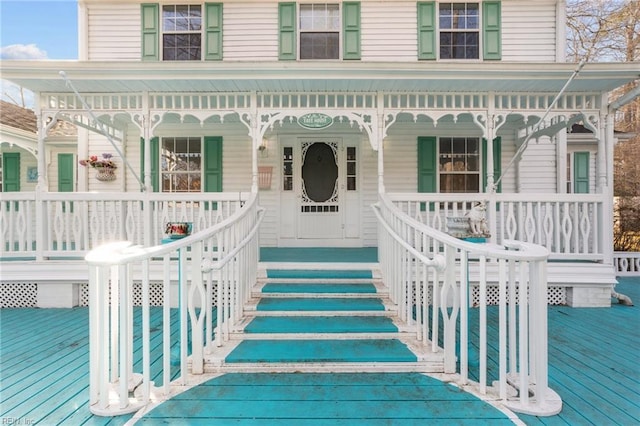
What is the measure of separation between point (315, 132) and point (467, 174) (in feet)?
10.5

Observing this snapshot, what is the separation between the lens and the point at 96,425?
2189mm

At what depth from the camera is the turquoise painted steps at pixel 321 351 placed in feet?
9.48

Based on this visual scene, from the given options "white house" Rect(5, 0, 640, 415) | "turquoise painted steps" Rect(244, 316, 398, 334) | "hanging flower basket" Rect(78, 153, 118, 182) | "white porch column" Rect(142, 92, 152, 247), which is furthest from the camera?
"hanging flower basket" Rect(78, 153, 118, 182)

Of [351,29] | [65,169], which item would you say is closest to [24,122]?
[65,169]

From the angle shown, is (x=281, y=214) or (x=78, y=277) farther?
(x=281, y=214)

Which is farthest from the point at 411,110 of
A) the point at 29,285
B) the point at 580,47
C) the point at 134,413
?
the point at 580,47

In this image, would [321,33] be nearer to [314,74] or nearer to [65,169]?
[314,74]

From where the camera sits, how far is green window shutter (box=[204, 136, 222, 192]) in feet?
→ 23.3

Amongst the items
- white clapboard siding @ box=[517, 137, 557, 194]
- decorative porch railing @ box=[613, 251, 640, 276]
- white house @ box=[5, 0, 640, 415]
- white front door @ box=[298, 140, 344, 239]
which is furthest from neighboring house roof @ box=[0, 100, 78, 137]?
decorative porch railing @ box=[613, 251, 640, 276]

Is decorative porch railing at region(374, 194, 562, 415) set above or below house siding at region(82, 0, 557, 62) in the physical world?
below

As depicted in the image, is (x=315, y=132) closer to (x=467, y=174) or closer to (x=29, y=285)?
(x=467, y=174)

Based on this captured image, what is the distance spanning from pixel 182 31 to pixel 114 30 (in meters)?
1.43

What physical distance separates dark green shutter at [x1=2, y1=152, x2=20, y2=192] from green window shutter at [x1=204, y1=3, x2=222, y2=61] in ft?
21.1

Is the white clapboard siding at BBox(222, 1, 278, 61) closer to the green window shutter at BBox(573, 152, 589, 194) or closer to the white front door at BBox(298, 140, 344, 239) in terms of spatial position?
the white front door at BBox(298, 140, 344, 239)
